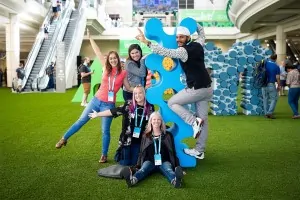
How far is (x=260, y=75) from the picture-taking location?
396 inches

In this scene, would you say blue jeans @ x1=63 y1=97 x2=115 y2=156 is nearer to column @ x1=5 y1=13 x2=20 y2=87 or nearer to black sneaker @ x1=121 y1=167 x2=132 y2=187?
black sneaker @ x1=121 y1=167 x2=132 y2=187

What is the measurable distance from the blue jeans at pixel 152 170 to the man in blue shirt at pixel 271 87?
6.02 m

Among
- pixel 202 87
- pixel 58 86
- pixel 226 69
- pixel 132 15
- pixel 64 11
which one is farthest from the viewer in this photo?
pixel 132 15

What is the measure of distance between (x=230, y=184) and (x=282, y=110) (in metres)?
8.20

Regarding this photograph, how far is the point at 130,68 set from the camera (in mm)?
5594

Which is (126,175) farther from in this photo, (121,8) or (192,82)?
(121,8)

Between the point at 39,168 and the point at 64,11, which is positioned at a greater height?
the point at 64,11

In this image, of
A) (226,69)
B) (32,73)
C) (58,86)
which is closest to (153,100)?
(226,69)

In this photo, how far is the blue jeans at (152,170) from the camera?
4409 mm

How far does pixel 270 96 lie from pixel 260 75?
23.6 inches

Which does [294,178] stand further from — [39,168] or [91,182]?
[39,168]

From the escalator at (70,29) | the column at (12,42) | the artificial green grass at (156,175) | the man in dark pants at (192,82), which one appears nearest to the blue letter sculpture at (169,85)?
the man in dark pants at (192,82)

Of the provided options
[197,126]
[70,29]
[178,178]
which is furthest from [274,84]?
[70,29]

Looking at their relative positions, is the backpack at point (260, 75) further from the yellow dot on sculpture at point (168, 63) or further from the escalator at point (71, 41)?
the escalator at point (71, 41)
